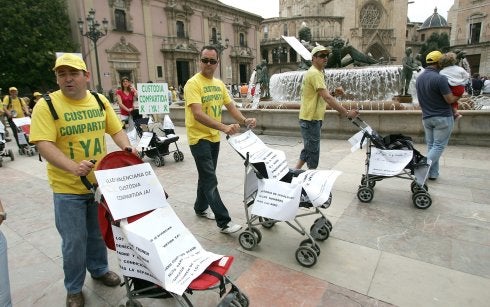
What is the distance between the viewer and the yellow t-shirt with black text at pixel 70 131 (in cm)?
220

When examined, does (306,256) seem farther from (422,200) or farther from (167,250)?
(422,200)

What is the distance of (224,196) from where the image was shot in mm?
4871

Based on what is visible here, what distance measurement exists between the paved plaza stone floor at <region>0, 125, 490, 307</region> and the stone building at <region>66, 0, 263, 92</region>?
27894 mm

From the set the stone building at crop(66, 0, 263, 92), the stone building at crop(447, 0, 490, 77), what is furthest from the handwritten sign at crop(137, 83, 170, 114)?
the stone building at crop(447, 0, 490, 77)

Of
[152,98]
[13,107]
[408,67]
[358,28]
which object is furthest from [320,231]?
[358,28]

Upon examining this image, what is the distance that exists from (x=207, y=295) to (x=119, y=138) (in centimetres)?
148

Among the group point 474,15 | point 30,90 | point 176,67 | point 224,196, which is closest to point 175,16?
point 176,67

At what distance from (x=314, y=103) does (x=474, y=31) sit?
56.5 m

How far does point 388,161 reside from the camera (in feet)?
14.0

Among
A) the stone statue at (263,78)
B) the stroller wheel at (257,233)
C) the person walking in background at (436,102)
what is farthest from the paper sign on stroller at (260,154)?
the stone statue at (263,78)

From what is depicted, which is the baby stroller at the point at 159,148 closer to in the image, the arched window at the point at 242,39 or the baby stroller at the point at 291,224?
the baby stroller at the point at 291,224

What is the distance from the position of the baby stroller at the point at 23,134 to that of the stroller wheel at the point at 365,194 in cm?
867

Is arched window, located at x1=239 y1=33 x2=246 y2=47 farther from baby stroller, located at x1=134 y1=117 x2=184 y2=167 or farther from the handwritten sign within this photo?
baby stroller, located at x1=134 y1=117 x2=184 y2=167

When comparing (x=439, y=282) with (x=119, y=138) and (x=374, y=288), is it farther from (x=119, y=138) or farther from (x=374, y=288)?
(x=119, y=138)
